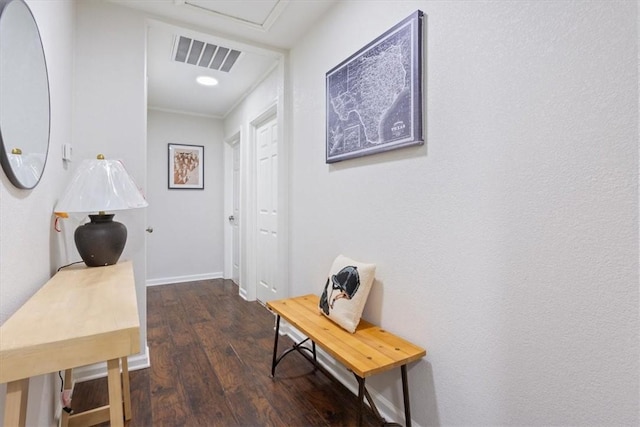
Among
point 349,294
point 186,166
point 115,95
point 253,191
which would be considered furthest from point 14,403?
point 186,166

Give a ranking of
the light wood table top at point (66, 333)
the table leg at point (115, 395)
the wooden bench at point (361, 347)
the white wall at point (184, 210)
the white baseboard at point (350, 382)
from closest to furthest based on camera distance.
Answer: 1. the light wood table top at point (66, 333)
2. the table leg at point (115, 395)
3. the wooden bench at point (361, 347)
4. the white baseboard at point (350, 382)
5. the white wall at point (184, 210)

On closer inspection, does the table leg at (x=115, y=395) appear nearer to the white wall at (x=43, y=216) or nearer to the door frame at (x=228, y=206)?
the white wall at (x=43, y=216)

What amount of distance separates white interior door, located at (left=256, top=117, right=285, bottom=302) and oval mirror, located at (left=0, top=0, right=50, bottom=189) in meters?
1.97

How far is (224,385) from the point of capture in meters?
1.93

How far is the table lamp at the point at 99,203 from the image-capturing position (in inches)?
57.9

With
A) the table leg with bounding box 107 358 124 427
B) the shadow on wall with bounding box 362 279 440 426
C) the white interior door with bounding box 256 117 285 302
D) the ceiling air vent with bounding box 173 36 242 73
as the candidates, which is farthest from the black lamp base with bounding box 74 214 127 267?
the ceiling air vent with bounding box 173 36 242 73

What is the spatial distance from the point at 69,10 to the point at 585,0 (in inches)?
94.8

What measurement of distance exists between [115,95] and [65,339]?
72.8 inches

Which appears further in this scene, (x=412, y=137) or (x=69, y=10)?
(x=69, y=10)

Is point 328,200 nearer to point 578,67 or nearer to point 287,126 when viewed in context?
point 287,126

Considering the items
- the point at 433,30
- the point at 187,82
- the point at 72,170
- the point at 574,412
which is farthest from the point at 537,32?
the point at 187,82

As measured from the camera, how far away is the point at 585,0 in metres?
0.90

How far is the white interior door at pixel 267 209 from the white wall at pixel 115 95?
121 cm

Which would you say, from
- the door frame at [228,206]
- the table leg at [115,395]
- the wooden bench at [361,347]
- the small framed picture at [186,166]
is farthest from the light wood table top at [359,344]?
the small framed picture at [186,166]
